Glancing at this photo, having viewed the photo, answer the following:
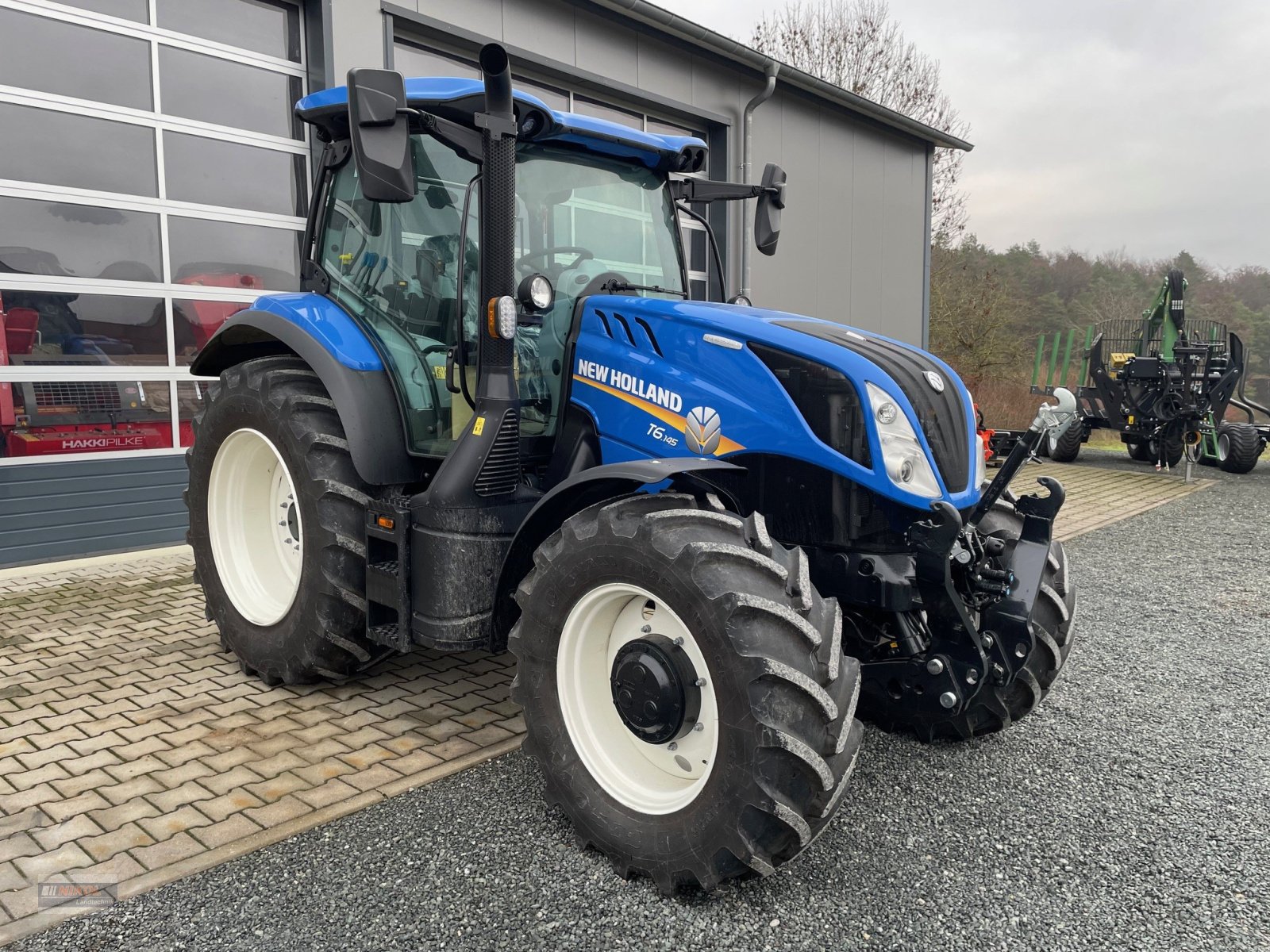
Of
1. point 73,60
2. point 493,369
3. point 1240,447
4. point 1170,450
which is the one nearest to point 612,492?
point 493,369

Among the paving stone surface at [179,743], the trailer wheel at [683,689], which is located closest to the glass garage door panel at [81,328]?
the paving stone surface at [179,743]

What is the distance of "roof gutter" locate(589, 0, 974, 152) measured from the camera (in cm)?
865

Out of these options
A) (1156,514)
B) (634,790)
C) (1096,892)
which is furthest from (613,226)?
(1156,514)

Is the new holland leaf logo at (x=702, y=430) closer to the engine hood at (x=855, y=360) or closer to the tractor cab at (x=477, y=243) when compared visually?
the engine hood at (x=855, y=360)

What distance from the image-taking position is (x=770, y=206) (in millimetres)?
3996

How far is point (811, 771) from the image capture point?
2.21 m

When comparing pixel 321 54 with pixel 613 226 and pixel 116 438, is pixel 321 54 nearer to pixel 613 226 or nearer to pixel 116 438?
pixel 116 438

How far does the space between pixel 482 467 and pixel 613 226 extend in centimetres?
110

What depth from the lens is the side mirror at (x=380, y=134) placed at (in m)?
2.67

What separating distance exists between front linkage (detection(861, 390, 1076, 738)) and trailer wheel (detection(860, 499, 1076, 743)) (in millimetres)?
261

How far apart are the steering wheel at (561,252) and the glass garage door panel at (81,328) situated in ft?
14.2

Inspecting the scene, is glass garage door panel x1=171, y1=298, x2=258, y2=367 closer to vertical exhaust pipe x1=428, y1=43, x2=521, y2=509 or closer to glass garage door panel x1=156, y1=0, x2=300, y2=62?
glass garage door panel x1=156, y1=0, x2=300, y2=62

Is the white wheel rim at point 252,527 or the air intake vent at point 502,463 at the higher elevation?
the air intake vent at point 502,463

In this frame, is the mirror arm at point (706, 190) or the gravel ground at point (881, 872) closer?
the gravel ground at point (881, 872)
